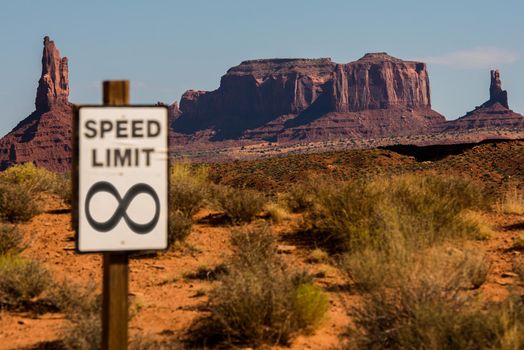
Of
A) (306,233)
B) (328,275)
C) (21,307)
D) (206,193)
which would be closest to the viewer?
(21,307)

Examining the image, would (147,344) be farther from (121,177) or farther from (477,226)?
(477,226)

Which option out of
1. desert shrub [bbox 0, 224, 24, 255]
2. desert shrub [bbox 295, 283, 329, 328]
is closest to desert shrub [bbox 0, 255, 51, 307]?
desert shrub [bbox 0, 224, 24, 255]


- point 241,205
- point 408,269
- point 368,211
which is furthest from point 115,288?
point 241,205

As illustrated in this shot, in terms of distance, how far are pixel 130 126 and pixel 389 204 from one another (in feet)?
30.4

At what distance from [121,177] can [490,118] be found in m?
189

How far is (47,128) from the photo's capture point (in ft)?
543

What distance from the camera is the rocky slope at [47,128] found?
162 m

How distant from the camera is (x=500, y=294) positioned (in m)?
9.96

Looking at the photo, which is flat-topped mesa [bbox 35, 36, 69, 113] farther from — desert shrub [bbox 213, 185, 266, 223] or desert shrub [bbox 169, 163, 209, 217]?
desert shrub [bbox 213, 185, 266, 223]

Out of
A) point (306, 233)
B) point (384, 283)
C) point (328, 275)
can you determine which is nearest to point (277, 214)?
point (306, 233)

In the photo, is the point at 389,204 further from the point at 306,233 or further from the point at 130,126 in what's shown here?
the point at 130,126

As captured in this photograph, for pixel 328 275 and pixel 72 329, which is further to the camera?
pixel 328 275

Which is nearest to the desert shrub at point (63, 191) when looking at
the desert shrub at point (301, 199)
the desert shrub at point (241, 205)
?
the desert shrub at point (241, 205)

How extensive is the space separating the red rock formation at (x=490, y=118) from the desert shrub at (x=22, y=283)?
575 feet
